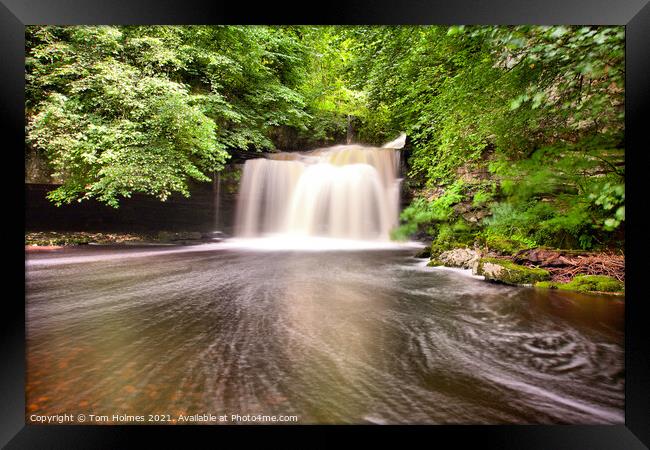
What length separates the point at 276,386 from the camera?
1.27 m

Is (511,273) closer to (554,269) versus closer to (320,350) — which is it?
(554,269)

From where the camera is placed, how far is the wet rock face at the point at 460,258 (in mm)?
3257

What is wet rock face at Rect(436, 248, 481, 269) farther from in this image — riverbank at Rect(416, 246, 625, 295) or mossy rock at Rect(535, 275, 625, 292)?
mossy rock at Rect(535, 275, 625, 292)

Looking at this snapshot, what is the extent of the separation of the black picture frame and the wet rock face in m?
1.94

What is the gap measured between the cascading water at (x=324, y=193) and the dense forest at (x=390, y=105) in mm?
1349

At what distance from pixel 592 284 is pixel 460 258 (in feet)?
4.32

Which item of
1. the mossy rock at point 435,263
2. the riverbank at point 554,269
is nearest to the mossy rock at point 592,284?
the riverbank at point 554,269

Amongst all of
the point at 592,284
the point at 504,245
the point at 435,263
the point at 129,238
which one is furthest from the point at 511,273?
the point at 129,238

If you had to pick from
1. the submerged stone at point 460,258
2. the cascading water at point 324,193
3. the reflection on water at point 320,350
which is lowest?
the reflection on water at point 320,350

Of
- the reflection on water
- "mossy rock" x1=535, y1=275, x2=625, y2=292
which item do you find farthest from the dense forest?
the reflection on water

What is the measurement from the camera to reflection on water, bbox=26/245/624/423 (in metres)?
1.20

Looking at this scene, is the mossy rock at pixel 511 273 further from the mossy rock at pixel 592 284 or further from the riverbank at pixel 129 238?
the riverbank at pixel 129 238

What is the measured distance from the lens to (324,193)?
5684 millimetres
